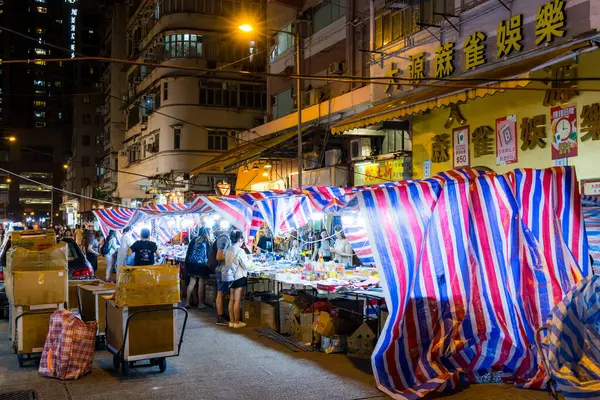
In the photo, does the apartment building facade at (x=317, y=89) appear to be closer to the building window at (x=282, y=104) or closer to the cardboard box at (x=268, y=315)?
the building window at (x=282, y=104)

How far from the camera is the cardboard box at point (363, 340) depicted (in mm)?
9062

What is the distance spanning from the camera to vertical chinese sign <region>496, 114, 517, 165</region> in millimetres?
13609

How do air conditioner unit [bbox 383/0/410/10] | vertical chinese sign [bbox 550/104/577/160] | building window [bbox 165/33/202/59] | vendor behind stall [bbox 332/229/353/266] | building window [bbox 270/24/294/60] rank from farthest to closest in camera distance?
1. building window [bbox 165/33/202/59]
2. building window [bbox 270/24/294/60]
3. vendor behind stall [bbox 332/229/353/266]
4. air conditioner unit [bbox 383/0/410/10]
5. vertical chinese sign [bbox 550/104/577/160]

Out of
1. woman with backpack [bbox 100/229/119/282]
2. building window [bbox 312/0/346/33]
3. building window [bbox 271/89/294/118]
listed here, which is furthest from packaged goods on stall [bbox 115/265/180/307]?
building window [bbox 271/89/294/118]

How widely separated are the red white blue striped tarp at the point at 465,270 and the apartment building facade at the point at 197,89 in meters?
26.8

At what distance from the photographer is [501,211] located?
759 centimetres

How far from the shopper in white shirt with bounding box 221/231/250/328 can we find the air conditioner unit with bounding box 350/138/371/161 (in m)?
9.42

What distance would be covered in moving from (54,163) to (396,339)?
120715 millimetres

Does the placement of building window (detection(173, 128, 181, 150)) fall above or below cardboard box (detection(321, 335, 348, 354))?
→ above

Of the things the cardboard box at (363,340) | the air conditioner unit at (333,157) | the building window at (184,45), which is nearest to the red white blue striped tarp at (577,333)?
the cardboard box at (363,340)

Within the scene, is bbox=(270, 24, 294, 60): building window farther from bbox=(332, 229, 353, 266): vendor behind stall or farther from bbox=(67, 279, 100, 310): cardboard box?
bbox=(67, 279, 100, 310): cardboard box

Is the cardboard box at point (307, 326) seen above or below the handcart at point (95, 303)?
below

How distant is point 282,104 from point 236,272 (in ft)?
57.1

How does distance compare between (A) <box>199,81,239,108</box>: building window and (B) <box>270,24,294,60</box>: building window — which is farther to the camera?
(A) <box>199,81,239,108</box>: building window
